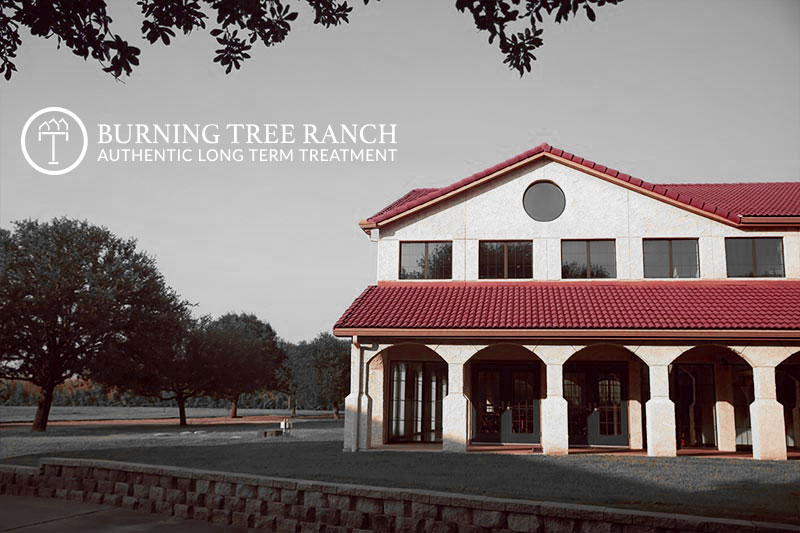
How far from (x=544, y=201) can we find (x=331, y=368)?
43.4 m

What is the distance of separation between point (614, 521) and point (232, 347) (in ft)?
128

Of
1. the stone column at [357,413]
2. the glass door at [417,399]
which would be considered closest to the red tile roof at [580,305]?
the stone column at [357,413]

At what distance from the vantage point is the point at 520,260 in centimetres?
2195

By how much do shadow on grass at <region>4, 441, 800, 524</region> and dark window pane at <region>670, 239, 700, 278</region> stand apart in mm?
6004

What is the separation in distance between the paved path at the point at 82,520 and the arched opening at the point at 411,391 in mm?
9985

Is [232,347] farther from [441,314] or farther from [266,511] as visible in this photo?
[266,511]

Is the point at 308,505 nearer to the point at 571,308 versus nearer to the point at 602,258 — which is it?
the point at 571,308

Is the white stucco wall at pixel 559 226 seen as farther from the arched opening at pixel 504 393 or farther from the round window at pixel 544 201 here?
the arched opening at pixel 504 393

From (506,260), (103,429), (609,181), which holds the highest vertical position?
(609,181)

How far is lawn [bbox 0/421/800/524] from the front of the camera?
10742 millimetres

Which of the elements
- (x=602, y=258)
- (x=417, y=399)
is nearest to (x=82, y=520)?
(x=417, y=399)

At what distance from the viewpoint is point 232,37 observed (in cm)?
824

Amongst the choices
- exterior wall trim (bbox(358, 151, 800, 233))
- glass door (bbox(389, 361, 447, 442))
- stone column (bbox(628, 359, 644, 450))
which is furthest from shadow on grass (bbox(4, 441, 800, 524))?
exterior wall trim (bbox(358, 151, 800, 233))

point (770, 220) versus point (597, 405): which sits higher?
point (770, 220)
